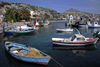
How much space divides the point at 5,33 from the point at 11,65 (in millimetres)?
25958

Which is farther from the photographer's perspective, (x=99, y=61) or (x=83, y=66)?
(x=99, y=61)

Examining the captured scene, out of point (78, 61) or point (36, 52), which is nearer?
point (36, 52)

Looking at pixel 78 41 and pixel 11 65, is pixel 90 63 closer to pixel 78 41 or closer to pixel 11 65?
pixel 78 41

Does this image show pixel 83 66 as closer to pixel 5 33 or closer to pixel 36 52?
pixel 36 52

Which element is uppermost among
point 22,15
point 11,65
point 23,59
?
point 22,15

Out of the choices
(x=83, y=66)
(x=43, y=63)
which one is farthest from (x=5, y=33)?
(x=83, y=66)

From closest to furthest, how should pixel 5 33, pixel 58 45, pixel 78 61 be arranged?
1. pixel 78 61
2. pixel 58 45
3. pixel 5 33

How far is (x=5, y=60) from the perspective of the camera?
1423 cm

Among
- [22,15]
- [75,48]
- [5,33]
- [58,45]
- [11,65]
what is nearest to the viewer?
[11,65]

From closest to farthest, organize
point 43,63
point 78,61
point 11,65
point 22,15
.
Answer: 1. point 43,63
2. point 11,65
3. point 78,61
4. point 22,15

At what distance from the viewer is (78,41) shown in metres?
19.4

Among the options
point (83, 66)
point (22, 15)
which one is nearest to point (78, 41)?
point (83, 66)

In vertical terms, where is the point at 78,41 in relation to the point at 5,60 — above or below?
above

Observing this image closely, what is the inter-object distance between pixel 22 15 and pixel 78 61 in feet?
266
